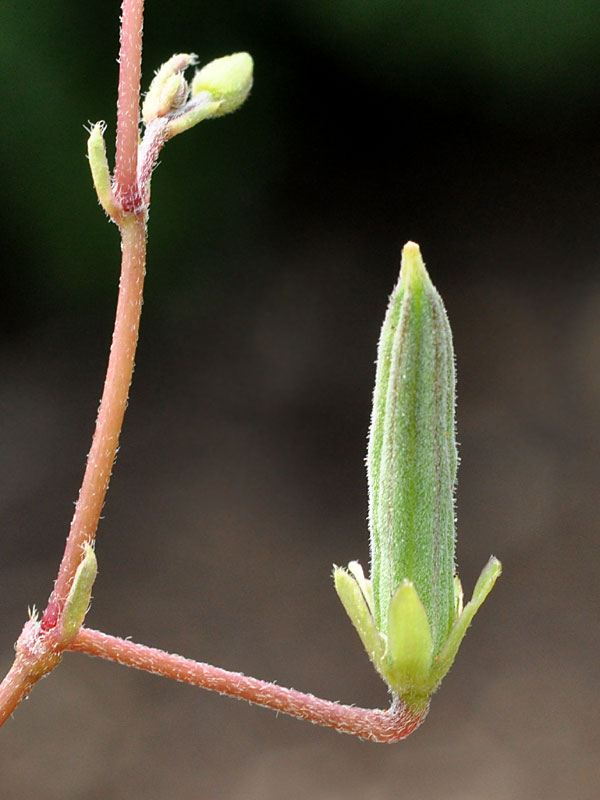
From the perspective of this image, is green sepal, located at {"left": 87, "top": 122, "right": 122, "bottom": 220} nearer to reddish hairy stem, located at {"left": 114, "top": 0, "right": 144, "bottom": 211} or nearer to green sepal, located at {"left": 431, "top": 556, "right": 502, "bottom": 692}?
reddish hairy stem, located at {"left": 114, "top": 0, "right": 144, "bottom": 211}

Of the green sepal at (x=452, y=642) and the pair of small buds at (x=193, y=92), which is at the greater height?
the pair of small buds at (x=193, y=92)

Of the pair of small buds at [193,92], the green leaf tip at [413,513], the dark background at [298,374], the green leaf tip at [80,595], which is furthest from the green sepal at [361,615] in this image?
the dark background at [298,374]

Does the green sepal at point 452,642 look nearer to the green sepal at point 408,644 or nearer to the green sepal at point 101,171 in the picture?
the green sepal at point 408,644

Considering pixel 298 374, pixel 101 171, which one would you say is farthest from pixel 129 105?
pixel 298 374

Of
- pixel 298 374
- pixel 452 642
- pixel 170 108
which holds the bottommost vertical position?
pixel 298 374

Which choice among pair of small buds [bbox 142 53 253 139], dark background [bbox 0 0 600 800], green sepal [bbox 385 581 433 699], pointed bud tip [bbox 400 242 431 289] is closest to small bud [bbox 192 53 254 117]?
pair of small buds [bbox 142 53 253 139]

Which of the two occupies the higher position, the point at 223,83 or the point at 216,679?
the point at 223,83

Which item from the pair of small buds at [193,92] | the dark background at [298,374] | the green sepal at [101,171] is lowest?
the dark background at [298,374]

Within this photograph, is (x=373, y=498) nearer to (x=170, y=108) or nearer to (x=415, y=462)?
(x=415, y=462)
